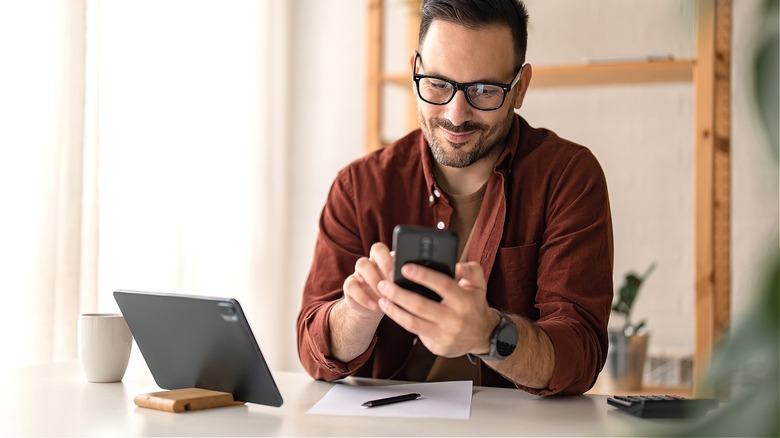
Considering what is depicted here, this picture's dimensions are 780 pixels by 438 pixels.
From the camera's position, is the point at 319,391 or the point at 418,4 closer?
the point at 319,391

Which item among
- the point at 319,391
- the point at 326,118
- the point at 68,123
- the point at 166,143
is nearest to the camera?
the point at 319,391

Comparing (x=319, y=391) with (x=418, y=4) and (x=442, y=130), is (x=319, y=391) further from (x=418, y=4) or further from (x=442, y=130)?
(x=418, y=4)

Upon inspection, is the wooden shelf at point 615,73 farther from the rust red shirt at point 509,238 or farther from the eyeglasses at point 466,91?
the eyeglasses at point 466,91

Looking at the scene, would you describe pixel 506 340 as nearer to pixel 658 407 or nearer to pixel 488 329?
pixel 488 329

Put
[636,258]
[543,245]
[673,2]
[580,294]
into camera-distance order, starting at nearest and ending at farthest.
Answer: [673,2] → [580,294] → [543,245] → [636,258]

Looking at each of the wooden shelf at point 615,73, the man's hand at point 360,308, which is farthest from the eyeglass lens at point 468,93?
the wooden shelf at point 615,73

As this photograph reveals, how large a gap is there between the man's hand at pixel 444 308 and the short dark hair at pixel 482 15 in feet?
2.18

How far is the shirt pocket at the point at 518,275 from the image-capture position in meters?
1.62

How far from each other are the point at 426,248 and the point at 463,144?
2.26 feet

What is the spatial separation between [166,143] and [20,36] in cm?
69

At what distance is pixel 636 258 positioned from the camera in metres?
2.93

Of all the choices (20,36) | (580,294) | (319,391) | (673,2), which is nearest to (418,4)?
(20,36)

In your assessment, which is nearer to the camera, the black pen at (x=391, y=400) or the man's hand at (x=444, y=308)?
the man's hand at (x=444, y=308)

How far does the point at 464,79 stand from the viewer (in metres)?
1.60
